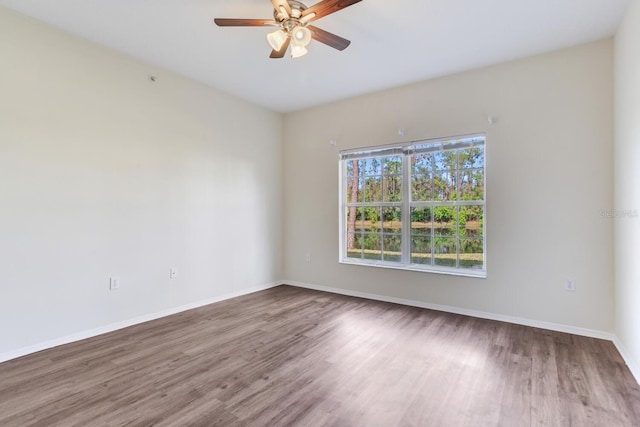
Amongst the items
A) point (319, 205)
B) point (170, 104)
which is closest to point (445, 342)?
point (319, 205)

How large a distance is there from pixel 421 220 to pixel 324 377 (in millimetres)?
2412

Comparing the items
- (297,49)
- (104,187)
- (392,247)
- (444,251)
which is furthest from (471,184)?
(104,187)

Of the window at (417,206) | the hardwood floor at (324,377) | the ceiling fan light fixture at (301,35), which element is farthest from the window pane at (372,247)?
the ceiling fan light fixture at (301,35)

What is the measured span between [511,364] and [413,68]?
9.91ft

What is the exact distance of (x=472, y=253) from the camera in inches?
143

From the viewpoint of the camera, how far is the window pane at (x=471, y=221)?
3.59 metres

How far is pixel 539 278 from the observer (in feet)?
10.5

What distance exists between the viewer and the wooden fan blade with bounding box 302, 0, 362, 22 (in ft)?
6.70

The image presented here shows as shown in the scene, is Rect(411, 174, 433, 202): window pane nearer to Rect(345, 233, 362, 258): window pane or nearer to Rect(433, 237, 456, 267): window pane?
Rect(433, 237, 456, 267): window pane

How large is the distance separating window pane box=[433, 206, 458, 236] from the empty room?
2 centimetres

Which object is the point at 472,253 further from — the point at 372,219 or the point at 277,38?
the point at 277,38

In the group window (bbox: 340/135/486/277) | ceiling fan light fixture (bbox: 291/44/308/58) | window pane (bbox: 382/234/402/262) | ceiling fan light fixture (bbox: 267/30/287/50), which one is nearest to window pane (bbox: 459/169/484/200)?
window (bbox: 340/135/486/277)

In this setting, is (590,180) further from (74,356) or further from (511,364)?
(74,356)

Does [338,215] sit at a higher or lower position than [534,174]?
lower
